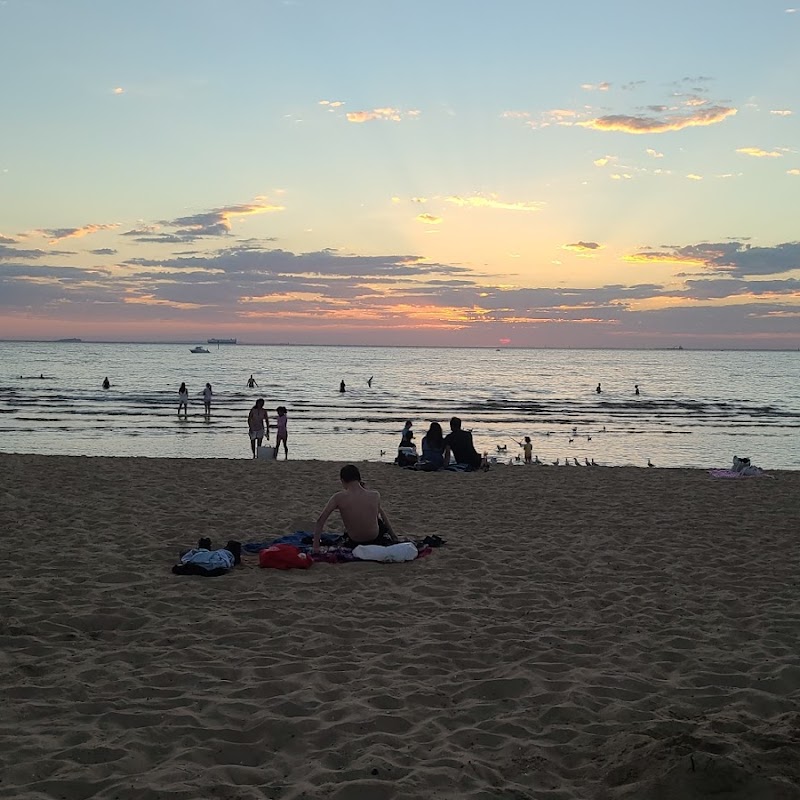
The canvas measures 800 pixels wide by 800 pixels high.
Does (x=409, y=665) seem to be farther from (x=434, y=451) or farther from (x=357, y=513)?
(x=434, y=451)

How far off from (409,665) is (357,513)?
331 centimetres

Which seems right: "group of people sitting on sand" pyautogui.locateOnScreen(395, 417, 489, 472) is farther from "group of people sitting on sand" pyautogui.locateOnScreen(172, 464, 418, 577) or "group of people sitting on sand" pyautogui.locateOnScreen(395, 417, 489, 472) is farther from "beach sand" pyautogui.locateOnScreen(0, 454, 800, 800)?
"group of people sitting on sand" pyautogui.locateOnScreen(172, 464, 418, 577)

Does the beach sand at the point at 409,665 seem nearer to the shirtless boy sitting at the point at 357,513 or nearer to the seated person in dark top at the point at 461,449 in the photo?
the shirtless boy sitting at the point at 357,513

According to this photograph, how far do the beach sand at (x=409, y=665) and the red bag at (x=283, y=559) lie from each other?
0.13 metres

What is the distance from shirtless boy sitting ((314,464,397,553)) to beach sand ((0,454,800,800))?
532 mm

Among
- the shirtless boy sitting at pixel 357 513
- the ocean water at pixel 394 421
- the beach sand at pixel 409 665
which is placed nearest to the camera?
the beach sand at pixel 409 665

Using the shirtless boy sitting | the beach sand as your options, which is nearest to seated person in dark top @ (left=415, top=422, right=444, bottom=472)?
the beach sand

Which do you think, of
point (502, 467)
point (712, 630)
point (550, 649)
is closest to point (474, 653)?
point (550, 649)

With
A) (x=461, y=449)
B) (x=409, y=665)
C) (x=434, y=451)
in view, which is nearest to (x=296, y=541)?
(x=409, y=665)

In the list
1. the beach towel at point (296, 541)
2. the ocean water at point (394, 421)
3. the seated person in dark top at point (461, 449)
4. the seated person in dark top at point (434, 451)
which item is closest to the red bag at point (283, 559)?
the beach towel at point (296, 541)

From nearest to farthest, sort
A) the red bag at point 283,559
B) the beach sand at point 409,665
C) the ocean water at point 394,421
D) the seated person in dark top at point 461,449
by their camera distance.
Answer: the beach sand at point 409,665
the red bag at point 283,559
the seated person in dark top at point 461,449
the ocean water at point 394,421

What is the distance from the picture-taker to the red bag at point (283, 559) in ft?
26.8

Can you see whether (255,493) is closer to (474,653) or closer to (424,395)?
(474,653)

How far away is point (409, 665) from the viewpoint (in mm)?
5488
